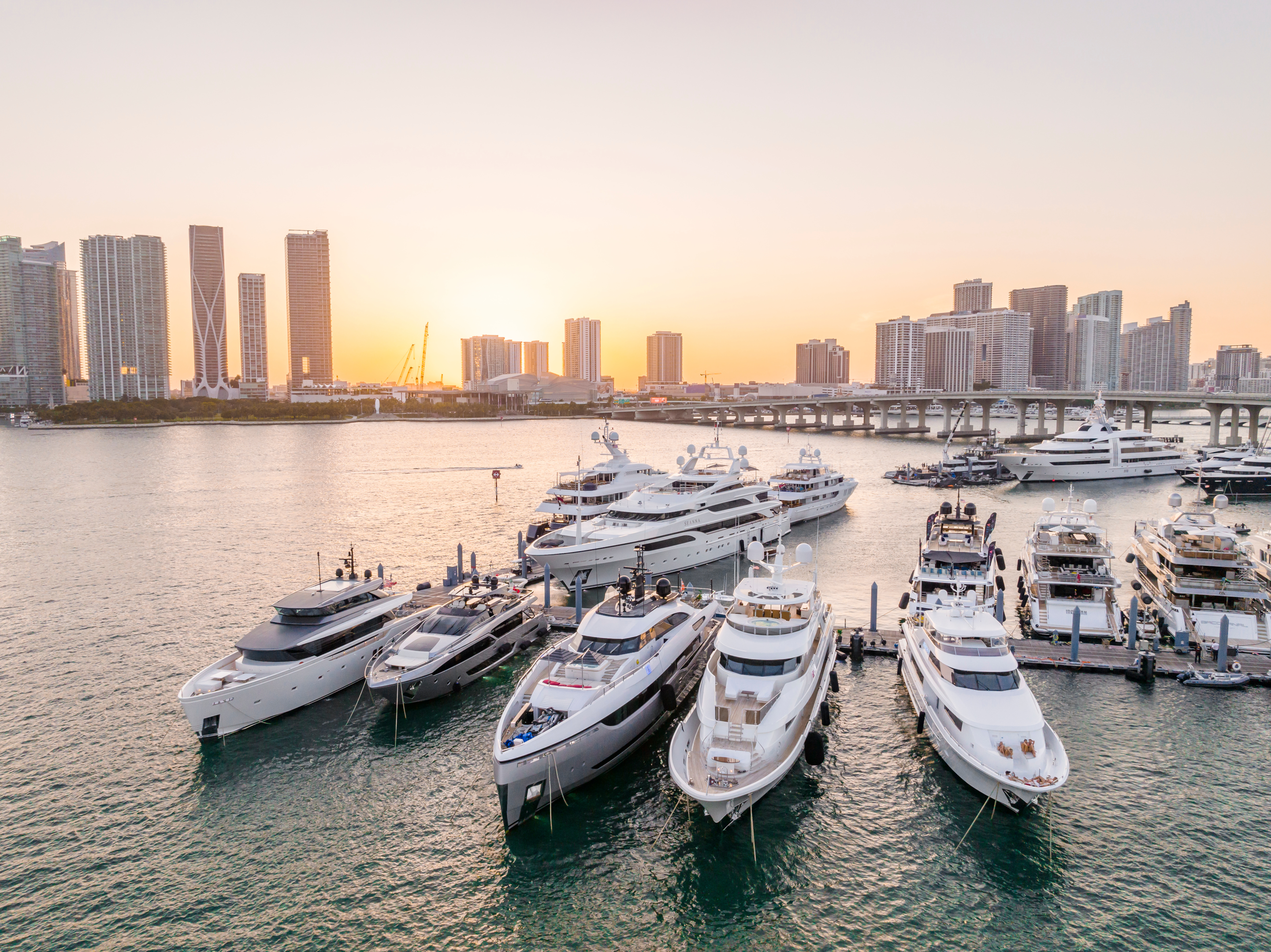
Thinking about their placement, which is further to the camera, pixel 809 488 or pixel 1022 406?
pixel 1022 406

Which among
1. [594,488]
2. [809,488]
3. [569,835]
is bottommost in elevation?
[569,835]

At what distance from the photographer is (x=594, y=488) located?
5038cm

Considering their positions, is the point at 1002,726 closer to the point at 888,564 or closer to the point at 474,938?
the point at 474,938

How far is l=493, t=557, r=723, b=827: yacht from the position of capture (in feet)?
57.8

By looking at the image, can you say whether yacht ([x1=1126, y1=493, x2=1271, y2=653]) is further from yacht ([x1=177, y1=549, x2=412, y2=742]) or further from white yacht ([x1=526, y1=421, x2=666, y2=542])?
yacht ([x1=177, y1=549, x2=412, y2=742])

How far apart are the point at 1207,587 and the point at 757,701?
2148cm

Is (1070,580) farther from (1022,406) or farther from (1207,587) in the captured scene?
(1022,406)

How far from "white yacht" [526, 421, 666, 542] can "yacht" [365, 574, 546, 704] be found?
641 inches

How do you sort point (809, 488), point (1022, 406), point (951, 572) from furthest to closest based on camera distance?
point (1022, 406)
point (809, 488)
point (951, 572)

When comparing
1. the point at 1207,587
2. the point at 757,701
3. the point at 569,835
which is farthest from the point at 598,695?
the point at 1207,587

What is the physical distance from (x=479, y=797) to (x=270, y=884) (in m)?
4.94

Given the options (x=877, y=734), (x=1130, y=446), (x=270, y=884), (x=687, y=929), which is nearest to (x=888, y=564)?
(x=877, y=734)

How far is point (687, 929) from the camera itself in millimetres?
14383

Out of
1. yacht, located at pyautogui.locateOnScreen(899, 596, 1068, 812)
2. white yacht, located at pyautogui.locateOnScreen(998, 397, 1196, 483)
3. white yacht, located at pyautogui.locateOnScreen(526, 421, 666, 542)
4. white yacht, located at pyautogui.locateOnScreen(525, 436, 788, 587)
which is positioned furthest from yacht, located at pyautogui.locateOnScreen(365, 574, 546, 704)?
white yacht, located at pyautogui.locateOnScreen(998, 397, 1196, 483)
